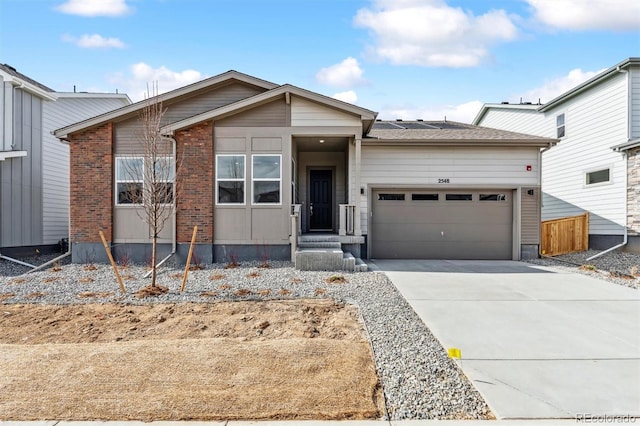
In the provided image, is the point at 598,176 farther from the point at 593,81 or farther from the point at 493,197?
the point at 493,197

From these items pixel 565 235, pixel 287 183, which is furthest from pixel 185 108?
pixel 565 235

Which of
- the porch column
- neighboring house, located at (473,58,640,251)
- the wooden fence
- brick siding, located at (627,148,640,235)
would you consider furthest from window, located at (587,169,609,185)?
the porch column

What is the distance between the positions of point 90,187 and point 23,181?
147 inches

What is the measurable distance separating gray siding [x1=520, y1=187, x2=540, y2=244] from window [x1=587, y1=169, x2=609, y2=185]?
341 centimetres

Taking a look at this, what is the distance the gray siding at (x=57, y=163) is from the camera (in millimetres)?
12773

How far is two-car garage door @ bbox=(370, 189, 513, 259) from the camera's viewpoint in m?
11.5

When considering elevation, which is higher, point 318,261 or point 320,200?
point 320,200

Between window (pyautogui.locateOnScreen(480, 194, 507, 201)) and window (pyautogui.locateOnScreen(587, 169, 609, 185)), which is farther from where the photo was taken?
window (pyautogui.locateOnScreen(587, 169, 609, 185))

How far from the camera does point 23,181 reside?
11734 mm

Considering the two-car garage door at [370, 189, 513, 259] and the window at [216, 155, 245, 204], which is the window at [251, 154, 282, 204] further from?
the two-car garage door at [370, 189, 513, 259]

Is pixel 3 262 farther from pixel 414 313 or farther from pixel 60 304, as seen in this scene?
pixel 414 313

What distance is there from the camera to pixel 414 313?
5.36 m

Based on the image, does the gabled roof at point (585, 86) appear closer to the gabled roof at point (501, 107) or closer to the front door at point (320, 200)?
the gabled roof at point (501, 107)

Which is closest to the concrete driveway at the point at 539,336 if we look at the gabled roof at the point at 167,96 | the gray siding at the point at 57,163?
the gabled roof at the point at 167,96
